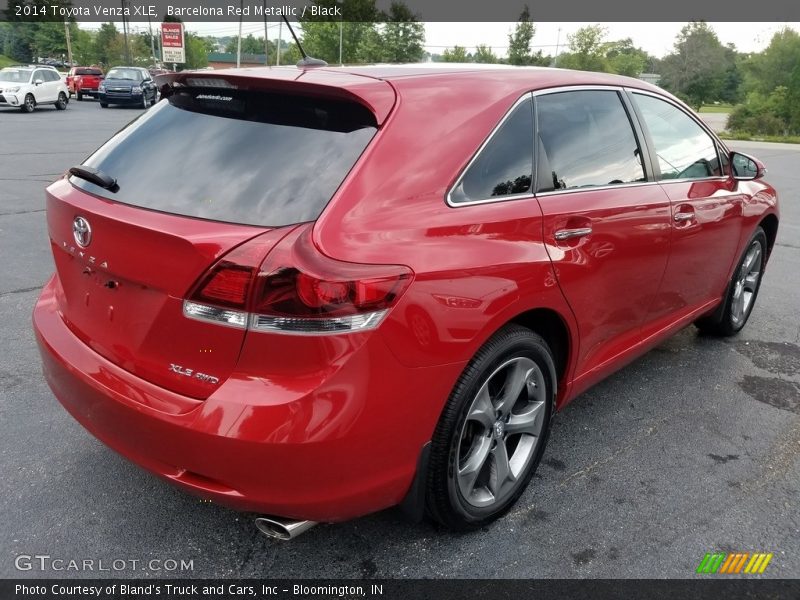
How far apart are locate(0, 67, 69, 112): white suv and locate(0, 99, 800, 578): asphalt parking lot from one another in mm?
24656

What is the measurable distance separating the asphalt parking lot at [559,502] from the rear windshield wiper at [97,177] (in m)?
1.25

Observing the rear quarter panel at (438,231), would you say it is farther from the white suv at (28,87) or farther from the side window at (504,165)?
the white suv at (28,87)

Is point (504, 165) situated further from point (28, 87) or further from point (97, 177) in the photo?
point (28, 87)

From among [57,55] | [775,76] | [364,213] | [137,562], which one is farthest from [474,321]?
[57,55]

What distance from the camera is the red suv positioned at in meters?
1.91

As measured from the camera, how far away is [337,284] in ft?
6.17

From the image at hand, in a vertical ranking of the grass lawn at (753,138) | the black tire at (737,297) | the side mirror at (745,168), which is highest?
the side mirror at (745,168)

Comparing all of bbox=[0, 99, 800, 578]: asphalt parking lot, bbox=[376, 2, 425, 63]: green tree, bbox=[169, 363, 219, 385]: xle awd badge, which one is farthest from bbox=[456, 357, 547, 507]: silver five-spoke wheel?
bbox=[376, 2, 425, 63]: green tree

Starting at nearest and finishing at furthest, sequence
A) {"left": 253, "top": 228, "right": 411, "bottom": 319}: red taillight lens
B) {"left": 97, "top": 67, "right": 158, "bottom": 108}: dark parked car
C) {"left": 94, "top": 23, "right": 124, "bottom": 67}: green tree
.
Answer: {"left": 253, "top": 228, "right": 411, "bottom": 319}: red taillight lens → {"left": 97, "top": 67, "right": 158, "bottom": 108}: dark parked car → {"left": 94, "top": 23, "right": 124, "bottom": 67}: green tree

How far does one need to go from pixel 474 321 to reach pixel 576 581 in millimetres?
1009

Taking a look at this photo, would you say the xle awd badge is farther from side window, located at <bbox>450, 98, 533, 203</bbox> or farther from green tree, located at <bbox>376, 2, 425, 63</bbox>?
green tree, located at <bbox>376, 2, 425, 63</bbox>

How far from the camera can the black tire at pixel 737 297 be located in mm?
4400

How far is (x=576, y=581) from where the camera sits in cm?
234

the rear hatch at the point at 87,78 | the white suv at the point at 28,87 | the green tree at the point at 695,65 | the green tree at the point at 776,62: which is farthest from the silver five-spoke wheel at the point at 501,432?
the green tree at the point at 695,65
